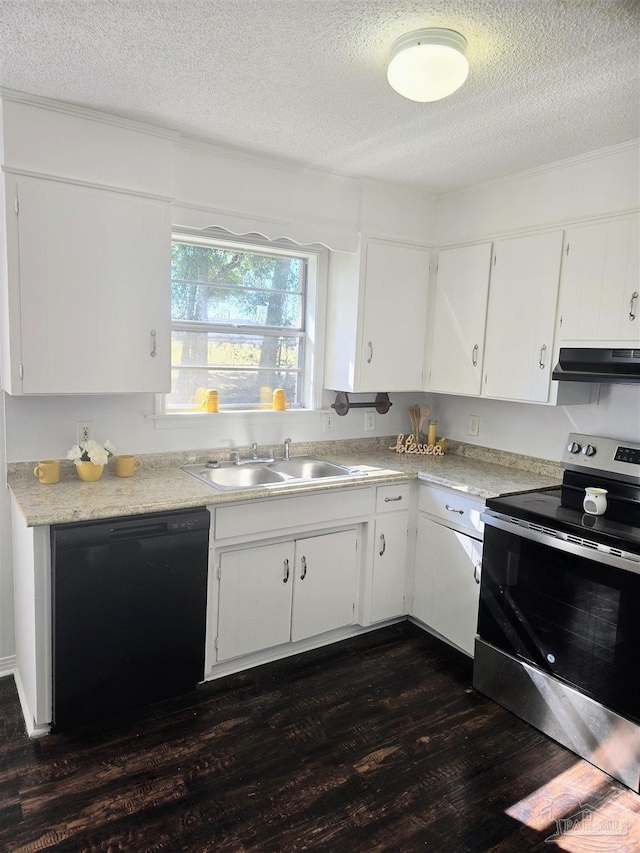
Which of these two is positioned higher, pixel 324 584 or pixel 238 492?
pixel 238 492

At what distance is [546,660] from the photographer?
2.36 m

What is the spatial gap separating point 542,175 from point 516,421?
1.29m

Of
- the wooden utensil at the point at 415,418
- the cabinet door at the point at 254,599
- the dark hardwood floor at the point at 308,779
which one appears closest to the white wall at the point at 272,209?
the wooden utensil at the point at 415,418

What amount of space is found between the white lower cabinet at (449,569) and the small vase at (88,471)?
165 centimetres

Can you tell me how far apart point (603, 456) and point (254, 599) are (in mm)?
1750

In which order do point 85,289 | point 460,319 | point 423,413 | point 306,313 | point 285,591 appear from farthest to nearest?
point 423,413 → point 306,313 → point 460,319 → point 285,591 → point 85,289

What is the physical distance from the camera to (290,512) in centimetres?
272

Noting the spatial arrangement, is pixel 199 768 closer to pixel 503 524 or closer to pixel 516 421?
pixel 503 524

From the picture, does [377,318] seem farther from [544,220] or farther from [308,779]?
[308,779]

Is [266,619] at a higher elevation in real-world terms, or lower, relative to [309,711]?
higher

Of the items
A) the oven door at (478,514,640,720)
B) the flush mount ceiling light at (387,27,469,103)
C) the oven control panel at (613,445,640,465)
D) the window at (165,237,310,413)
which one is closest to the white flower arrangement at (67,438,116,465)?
the window at (165,237,310,413)

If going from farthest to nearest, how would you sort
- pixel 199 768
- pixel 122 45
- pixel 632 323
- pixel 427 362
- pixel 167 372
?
pixel 427 362
pixel 167 372
pixel 632 323
pixel 199 768
pixel 122 45

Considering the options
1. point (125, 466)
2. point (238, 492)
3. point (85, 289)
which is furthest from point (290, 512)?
point (85, 289)

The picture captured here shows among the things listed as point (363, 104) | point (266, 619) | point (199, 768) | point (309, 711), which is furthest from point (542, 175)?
point (199, 768)
